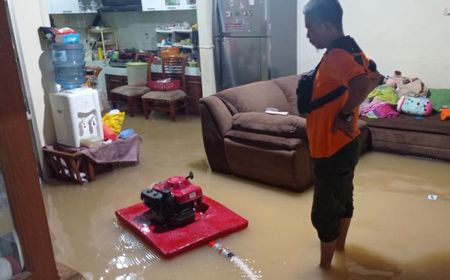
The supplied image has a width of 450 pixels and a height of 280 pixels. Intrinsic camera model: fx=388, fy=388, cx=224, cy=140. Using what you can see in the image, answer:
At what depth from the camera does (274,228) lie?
8.68 ft

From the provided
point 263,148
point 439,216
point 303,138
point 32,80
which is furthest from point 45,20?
point 439,216

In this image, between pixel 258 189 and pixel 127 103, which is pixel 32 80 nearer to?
pixel 258 189

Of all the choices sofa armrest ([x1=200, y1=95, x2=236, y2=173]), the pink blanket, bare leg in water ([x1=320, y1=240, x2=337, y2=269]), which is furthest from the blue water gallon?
bare leg in water ([x1=320, y1=240, x2=337, y2=269])

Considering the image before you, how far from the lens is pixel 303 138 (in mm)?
3049

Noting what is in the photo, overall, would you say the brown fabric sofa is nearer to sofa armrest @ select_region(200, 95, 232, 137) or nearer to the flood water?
sofa armrest @ select_region(200, 95, 232, 137)

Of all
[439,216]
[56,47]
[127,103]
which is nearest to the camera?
[439,216]

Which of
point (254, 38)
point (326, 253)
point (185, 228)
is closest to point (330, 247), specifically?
point (326, 253)

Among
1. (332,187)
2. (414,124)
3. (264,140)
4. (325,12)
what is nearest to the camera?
(325,12)

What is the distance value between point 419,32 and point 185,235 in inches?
134

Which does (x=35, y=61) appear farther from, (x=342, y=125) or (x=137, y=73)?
(x=342, y=125)

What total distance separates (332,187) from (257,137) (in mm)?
1334

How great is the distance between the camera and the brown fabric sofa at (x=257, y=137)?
10.0 feet

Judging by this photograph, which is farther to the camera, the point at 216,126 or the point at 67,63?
the point at 67,63

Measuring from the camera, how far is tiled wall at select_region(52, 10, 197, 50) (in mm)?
6379
